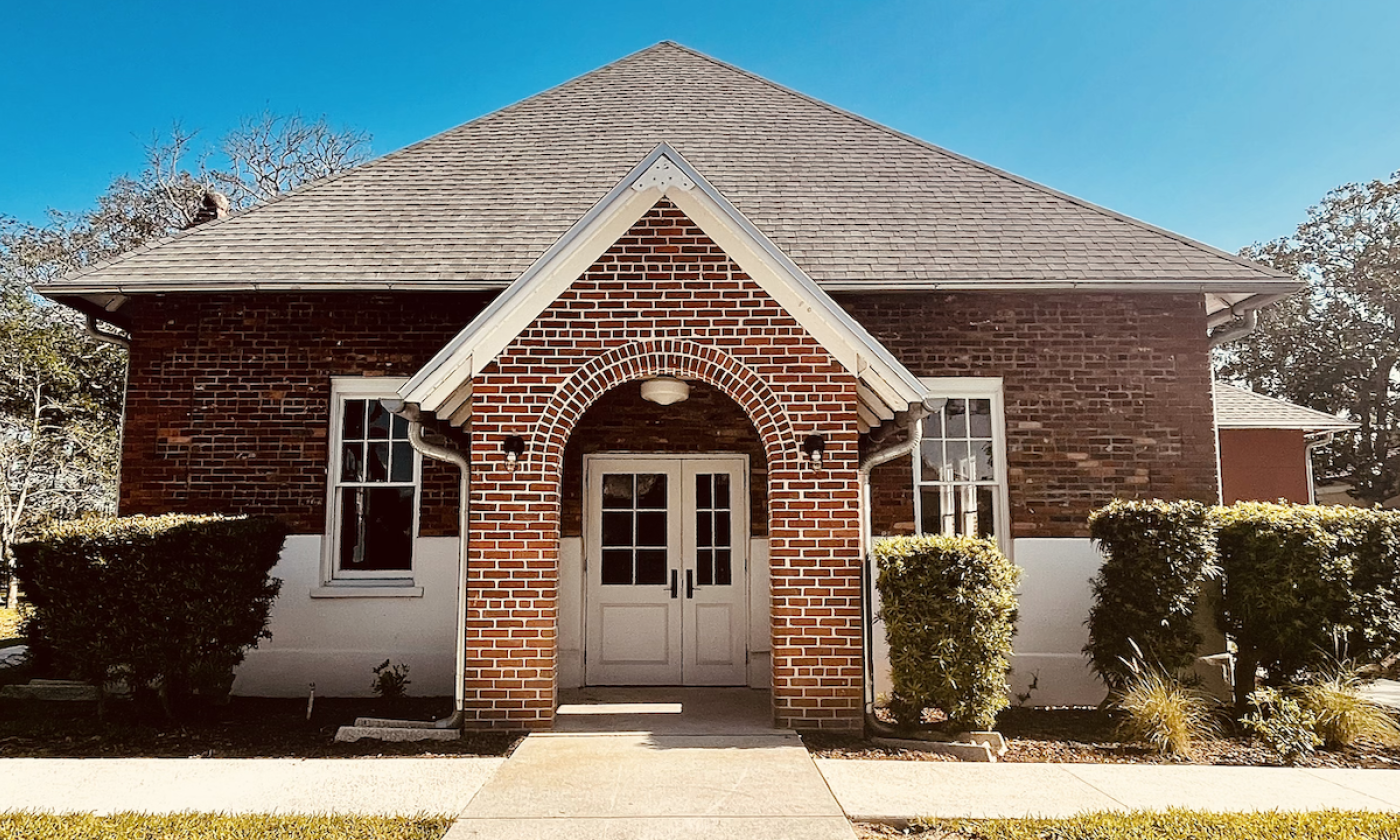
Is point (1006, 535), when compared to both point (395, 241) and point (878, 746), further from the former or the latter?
point (395, 241)

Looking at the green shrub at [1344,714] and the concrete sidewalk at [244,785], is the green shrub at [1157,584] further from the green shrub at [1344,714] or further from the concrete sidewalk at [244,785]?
the concrete sidewalk at [244,785]

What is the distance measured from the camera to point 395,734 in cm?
661

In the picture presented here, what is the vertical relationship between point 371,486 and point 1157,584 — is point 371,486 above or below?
above

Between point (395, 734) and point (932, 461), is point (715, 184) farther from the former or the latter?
point (395, 734)

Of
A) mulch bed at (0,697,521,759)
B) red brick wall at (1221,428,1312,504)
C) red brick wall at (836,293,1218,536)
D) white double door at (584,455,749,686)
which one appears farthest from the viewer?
red brick wall at (1221,428,1312,504)

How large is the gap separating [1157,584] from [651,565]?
4.75 metres

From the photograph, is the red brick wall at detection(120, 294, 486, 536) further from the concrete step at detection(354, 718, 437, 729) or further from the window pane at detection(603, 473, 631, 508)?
the concrete step at detection(354, 718, 437, 729)

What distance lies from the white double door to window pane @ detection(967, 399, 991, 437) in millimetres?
2410

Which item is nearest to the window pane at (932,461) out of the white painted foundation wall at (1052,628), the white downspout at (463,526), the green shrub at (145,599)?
the white painted foundation wall at (1052,628)

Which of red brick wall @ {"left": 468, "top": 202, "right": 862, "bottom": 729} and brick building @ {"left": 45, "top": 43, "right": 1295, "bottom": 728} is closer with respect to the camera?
red brick wall @ {"left": 468, "top": 202, "right": 862, "bottom": 729}

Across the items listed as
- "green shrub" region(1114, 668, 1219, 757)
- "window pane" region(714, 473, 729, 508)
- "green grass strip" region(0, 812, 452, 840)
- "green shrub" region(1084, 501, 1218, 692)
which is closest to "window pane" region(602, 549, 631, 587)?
"window pane" region(714, 473, 729, 508)

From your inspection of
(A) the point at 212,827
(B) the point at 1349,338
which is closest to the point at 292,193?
(A) the point at 212,827

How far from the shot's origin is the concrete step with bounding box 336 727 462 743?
655cm

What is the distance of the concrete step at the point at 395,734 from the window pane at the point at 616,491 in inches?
121
